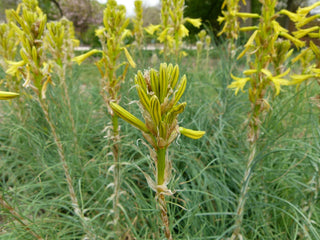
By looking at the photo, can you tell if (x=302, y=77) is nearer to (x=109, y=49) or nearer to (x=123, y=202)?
(x=109, y=49)

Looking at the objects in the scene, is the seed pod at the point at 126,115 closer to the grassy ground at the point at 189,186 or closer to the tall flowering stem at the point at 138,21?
the grassy ground at the point at 189,186

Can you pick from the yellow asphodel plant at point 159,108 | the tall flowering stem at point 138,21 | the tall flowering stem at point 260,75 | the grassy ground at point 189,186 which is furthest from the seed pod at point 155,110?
the tall flowering stem at point 138,21

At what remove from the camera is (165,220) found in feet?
2.65

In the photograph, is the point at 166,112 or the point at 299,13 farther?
the point at 299,13

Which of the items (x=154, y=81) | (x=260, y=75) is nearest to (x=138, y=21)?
(x=260, y=75)

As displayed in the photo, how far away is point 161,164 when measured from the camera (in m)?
0.77

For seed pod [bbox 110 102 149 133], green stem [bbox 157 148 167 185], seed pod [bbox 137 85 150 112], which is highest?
seed pod [bbox 137 85 150 112]

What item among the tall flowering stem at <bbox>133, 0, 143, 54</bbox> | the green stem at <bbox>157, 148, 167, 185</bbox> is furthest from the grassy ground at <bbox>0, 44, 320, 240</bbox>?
the tall flowering stem at <bbox>133, 0, 143, 54</bbox>

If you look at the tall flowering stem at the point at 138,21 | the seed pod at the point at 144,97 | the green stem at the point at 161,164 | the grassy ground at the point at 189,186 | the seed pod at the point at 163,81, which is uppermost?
the tall flowering stem at the point at 138,21

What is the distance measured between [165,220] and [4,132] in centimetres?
323

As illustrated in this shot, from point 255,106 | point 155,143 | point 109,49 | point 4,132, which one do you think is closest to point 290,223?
point 255,106

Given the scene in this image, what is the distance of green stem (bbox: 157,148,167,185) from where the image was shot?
754mm

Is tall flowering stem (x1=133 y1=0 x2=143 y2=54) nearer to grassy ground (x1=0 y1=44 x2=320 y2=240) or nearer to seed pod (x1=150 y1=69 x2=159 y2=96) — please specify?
grassy ground (x1=0 y1=44 x2=320 y2=240)

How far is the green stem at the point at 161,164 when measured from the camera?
75 centimetres
